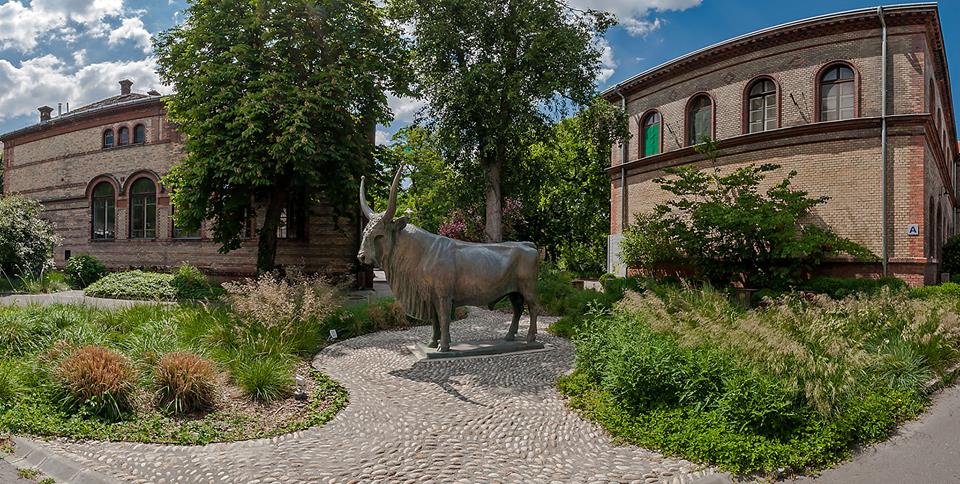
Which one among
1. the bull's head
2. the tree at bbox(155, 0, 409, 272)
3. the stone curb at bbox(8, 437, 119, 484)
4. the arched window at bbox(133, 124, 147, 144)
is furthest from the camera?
the arched window at bbox(133, 124, 147, 144)

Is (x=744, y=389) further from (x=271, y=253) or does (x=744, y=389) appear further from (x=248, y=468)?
(x=271, y=253)

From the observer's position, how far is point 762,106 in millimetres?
19141

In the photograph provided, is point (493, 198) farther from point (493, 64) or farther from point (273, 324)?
point (273, 324)

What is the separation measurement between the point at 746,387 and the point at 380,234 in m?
5.25

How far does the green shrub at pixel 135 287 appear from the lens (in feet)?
57.2

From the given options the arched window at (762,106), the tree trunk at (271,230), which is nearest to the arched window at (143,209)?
the tree trunk at (271,230)

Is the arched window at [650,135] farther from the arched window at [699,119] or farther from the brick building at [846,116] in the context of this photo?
the arched window at [699,119]

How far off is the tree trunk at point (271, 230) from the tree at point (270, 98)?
48mm

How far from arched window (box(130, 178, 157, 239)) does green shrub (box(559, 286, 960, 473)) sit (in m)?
24.6

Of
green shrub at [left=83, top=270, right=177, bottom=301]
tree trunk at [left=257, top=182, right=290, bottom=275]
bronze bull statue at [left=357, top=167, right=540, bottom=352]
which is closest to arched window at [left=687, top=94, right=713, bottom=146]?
bronze bull statue at [left=357, top=167, right=540, bottom=352]

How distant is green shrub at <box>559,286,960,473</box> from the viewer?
4781 mm

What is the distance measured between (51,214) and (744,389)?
3545 centimetres

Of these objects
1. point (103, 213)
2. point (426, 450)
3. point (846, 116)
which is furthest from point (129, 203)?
point (846, 116)

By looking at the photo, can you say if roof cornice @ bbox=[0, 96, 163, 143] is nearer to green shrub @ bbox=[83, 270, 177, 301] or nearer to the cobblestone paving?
green shrub @ bbox=[83, 270, 177, 301]
